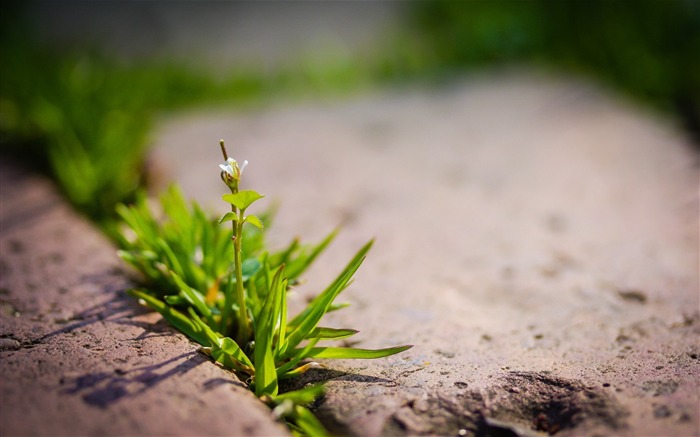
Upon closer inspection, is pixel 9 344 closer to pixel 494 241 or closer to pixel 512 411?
Answer: pixel 512 411

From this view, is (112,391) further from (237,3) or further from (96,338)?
(237,3)

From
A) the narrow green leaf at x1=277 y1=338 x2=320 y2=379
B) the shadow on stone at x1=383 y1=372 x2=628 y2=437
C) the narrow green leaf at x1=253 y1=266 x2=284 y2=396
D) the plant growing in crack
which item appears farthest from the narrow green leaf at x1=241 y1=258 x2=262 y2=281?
the shadow on stone at x1=383 y1=372 x2=628 y2=437

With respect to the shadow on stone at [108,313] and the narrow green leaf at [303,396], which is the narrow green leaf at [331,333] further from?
the shadow on stone at [108,313]

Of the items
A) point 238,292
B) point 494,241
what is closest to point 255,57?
point 494,241

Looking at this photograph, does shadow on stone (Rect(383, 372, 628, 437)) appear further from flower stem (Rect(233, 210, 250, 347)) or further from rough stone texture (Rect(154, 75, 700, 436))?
flower stem (Rect(233, 210, 250, 347))

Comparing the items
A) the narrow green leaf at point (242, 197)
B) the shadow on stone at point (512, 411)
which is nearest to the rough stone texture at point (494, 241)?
the shadow on stone at point (512, 411)
